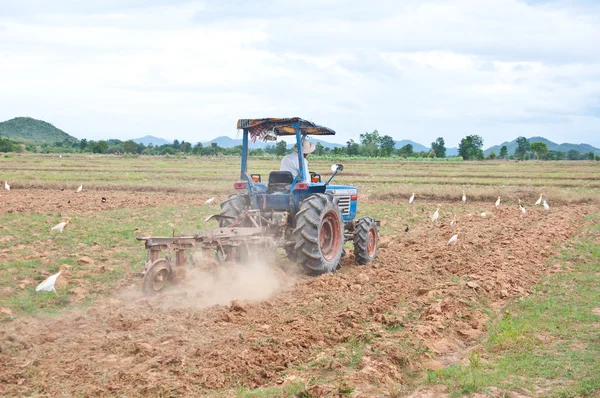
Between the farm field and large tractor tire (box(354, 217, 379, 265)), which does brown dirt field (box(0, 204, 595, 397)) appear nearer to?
the farm field

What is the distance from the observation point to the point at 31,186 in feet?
89.8

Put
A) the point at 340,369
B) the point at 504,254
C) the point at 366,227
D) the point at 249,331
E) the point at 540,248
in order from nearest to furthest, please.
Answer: the point at 340,369, the point at 249,331, the point at 366,227, the point at 504,254, the point at 540,248

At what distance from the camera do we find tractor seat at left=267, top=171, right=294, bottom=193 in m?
9.56

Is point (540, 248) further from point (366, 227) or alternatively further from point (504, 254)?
point (366, 227)

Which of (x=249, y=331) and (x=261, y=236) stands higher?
(x=261, y=236)

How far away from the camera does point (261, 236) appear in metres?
8.55

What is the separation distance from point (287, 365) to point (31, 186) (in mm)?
25716

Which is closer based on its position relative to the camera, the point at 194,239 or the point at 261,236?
the point at 194,239

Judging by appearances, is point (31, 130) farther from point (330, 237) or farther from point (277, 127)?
point (330, 237)

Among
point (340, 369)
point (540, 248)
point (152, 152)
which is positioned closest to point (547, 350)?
point (340, 369)

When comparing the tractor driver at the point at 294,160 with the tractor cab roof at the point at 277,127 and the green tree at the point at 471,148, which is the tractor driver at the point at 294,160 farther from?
the green tree at the point at 471,148

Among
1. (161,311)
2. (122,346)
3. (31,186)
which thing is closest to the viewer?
(122,346)

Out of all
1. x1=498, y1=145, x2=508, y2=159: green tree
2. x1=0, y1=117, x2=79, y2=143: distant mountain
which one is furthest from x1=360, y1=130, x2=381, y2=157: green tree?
x1=0, y1=117, x2=79, y2=143: distant mountain

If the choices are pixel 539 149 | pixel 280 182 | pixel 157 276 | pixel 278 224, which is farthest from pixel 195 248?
pixel 539 149
